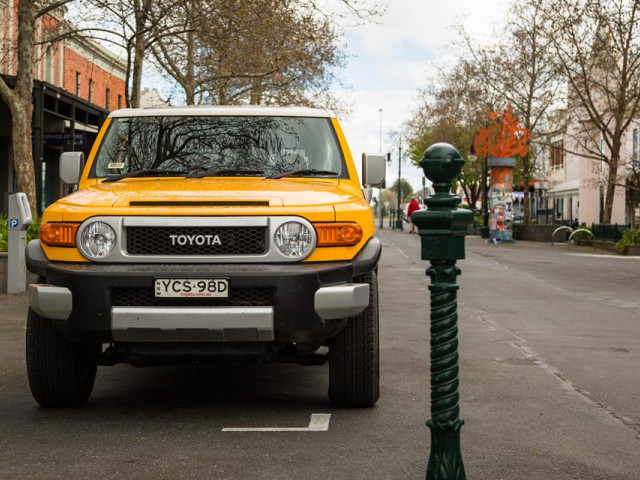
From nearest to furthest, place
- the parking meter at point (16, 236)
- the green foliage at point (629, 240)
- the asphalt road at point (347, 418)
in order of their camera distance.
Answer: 1. the asphalt road at point (347, 418)
2. the parking meter at point (16, 236)
3. the green foliage at point (629, 240)

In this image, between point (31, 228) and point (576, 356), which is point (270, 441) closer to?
point (576, 356)

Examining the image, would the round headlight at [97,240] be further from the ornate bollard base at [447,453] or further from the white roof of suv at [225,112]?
the ornate bollard base at [447,453]

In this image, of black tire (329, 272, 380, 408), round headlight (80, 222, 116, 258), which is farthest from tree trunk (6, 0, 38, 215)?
Result: black tire (329, 272, 380, 408)

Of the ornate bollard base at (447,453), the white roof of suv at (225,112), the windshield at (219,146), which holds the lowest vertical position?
the ornate bollard base at (447,453)

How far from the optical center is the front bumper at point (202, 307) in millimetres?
5547

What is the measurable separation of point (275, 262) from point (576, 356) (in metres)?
4.19

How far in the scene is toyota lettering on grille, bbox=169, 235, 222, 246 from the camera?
5711 mm

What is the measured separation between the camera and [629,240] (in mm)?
30641

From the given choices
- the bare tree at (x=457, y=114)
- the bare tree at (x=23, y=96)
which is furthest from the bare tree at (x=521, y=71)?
the bare tree at (x=23, y=96)

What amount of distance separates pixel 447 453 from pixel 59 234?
2.68 meters

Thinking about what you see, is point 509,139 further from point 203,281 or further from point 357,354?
point 203,281

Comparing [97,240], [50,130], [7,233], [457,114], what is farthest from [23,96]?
[457,114]

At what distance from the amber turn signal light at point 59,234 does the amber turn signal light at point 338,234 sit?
1.36 meters

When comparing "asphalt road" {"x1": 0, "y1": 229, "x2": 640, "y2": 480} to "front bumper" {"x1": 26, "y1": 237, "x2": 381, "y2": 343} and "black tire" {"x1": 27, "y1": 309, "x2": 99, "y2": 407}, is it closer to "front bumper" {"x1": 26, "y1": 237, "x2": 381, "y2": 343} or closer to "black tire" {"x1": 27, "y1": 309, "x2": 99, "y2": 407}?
"black tire" {"x1": 27, "y1": 309, "x2": 99, "y2": 407}
